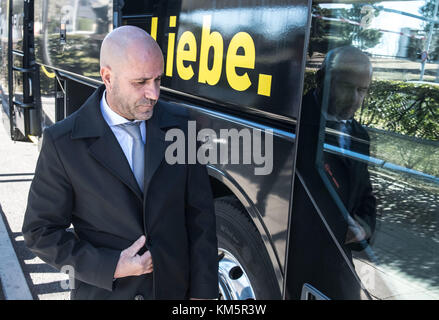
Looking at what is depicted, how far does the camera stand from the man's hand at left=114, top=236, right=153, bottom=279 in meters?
1.61

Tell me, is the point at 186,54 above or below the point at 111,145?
above

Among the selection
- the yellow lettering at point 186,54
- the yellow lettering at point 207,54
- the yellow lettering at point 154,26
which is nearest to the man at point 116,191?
the yellow lettering at point 207,54

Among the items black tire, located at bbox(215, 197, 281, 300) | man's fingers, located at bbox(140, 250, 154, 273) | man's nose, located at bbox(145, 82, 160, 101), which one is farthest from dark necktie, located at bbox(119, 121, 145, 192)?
black tire, located at bbox(215, 197, 281, 300)

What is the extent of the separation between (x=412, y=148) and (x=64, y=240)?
129 centimetres

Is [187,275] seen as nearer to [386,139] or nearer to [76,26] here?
[386,139]

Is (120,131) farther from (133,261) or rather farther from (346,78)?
(346,78)

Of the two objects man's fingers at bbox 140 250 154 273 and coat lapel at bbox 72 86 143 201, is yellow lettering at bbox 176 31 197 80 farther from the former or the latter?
man's fingers at bbox 140 250 154 273

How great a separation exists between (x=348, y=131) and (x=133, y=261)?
0.97m

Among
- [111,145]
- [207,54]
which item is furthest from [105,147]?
[207,54]

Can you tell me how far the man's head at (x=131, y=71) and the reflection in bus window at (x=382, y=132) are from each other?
0.67 meters

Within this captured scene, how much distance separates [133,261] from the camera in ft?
5.30

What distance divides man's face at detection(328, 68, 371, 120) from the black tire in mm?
827

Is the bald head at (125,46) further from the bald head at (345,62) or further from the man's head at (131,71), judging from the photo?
the bald head at (345,62)

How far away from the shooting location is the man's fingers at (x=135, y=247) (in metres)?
1.61
